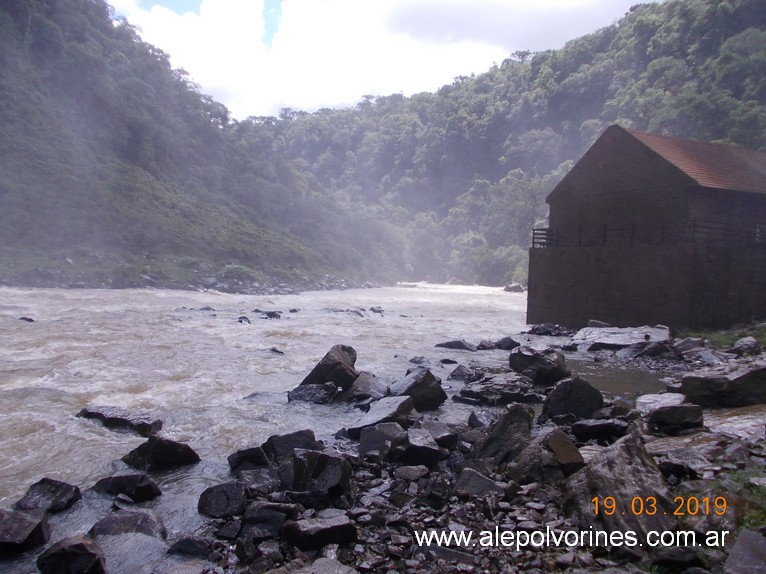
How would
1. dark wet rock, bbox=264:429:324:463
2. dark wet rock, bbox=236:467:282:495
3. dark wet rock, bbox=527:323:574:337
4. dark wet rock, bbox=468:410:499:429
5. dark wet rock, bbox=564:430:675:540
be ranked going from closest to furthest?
1. dark wet rock, bbox=564:430:675:540
2. dark wet rock, bbox=236:467:282:495
3. dark wet rock, bbox=264:429:324:463
4. dark wet rock, bbox=468:410:499:429
5. dark wet rock, bbox=527:323:574:337

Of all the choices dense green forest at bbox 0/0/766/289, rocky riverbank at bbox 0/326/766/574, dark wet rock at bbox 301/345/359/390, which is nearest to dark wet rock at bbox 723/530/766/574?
rocky riverbank at bbox 0/326/766/574

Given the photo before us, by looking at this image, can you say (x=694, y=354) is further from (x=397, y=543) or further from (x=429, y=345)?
(x=397, y=543)

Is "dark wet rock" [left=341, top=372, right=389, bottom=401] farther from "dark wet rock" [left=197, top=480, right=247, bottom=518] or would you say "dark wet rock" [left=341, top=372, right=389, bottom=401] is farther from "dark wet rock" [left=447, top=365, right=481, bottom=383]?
"dark wet rock" [left=197, top=480, right=247, bottom=518]

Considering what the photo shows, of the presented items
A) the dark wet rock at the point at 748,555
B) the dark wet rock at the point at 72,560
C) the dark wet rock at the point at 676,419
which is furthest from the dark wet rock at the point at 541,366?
the dark wet rock at the point at 72,560

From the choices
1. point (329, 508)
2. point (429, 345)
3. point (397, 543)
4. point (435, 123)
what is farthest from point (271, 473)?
point (435, 123)

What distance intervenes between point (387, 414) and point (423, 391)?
64.9 inches

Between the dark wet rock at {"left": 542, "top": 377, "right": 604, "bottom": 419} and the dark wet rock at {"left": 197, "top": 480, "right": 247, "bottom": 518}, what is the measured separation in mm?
4661

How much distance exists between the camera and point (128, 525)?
14.5 feet

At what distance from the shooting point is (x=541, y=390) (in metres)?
9.58

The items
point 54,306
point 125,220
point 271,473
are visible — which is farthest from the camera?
point 125,220

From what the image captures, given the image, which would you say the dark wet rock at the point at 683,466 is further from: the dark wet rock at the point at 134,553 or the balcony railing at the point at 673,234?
the balcony railing at the point at 673,234

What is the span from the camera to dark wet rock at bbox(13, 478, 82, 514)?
4.78 m

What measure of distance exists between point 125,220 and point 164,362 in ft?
105
